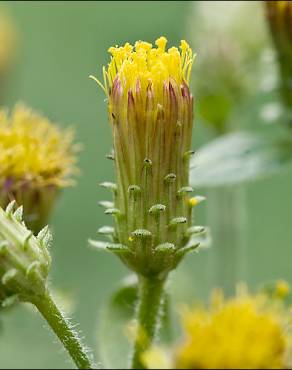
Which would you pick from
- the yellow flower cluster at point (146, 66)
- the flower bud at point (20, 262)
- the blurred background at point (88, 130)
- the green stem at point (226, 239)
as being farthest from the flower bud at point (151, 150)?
the blurred background at point (88, 130)

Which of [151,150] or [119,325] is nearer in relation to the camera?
[151,150]

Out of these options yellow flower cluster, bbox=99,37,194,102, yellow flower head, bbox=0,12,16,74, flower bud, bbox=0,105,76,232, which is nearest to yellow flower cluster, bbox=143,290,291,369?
flower bud, bbox=0,105,76,232

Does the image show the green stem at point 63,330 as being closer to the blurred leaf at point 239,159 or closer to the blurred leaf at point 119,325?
the blurred leaf at point 119,325

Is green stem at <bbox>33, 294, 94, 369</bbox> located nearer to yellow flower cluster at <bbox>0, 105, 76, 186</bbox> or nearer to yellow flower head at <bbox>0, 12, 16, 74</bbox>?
yellow flower cluster at <bbox>0, 105, 76, 186</bbox>

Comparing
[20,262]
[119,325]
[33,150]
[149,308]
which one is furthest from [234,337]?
[33,150]

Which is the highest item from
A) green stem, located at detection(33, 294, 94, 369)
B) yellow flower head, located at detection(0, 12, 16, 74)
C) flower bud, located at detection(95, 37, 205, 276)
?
yellow flower head, located at detection(0, 12, 16, 74)

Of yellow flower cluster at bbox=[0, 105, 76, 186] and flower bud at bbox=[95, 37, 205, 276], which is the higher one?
yellow flower cluster at bbox=[0, 105, 76, 186]

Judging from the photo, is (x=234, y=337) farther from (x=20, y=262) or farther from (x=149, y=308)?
(x=20, y=262)
